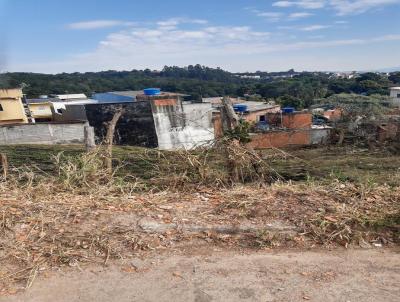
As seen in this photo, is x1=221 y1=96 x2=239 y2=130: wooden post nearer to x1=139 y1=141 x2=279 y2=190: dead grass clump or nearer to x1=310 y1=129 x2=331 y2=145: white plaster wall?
x1=139 y1=141 x2=279 y2=190: dead grass clump

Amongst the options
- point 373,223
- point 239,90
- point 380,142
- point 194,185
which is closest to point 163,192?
point 194,185

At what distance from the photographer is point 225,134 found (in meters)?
4.93

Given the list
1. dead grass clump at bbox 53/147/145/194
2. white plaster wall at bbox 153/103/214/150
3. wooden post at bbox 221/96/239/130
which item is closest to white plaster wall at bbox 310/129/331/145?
white plaster wall at bbox 153/103/214/150

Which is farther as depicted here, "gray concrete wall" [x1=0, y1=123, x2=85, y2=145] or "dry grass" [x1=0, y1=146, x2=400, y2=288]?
"gray concrete wall" [x1=0, y1=123, x2=85, y2=145]

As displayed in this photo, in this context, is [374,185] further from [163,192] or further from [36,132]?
[36,132]

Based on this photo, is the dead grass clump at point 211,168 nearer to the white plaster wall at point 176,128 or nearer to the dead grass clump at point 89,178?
the dead grass clump at point 89,178

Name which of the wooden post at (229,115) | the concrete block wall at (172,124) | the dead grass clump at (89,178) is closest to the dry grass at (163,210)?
the dead grass clump at (89,178)

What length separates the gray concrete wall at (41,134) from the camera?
2062 centimetres

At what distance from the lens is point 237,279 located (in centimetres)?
283

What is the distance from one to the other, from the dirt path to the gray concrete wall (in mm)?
18707

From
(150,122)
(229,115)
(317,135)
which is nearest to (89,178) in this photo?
(229,115)

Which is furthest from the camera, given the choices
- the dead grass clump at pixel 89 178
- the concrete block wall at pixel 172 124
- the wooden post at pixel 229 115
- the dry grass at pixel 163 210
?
the concrete block wall at pixel 172 124

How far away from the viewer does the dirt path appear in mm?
2639

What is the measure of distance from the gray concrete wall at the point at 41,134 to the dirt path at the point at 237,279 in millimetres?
18707
